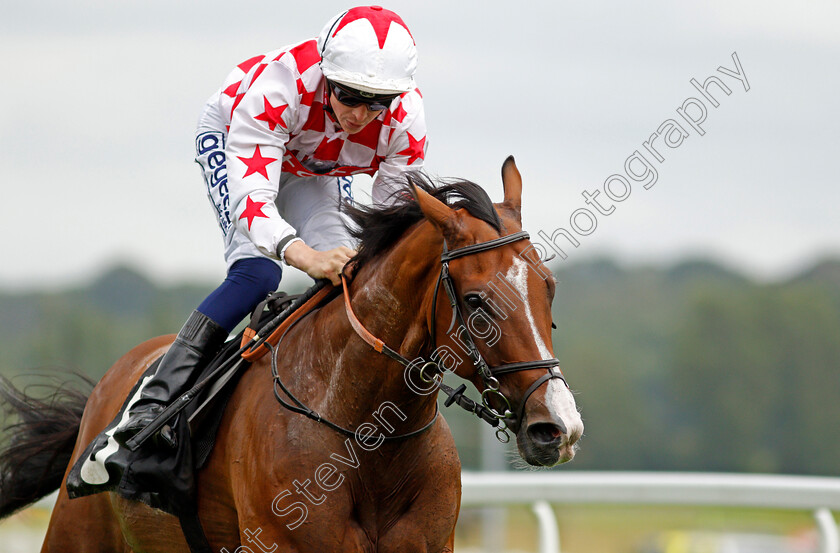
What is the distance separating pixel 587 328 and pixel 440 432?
28.3 metres

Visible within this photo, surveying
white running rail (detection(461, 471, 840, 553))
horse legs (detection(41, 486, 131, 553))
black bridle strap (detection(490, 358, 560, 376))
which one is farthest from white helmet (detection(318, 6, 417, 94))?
white running rail (detection(461, 471, 840, 553))

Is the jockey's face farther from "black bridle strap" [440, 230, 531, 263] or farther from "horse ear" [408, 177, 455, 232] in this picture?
"black bridle strap" [440, 230, 531, 263]

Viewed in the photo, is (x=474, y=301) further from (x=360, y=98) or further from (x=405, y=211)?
(x=360, y=98)

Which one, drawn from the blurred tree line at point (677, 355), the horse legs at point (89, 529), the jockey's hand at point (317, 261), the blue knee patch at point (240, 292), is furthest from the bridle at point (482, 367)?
the blurred tree line at point (677, 355)

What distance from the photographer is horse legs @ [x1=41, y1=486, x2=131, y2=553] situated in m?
4.51

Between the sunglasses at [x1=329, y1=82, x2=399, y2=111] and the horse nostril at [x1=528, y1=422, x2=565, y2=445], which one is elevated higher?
the sunglasses at [x1=329, y1=82, x2=399, y2=111]

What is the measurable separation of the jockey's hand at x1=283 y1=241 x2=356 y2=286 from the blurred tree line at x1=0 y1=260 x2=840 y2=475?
1903 centimetres

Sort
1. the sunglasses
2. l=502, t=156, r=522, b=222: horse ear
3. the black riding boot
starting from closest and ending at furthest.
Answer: l=502, t=156, r=522, b=222: horse ear
the sunglasses
the black riding boot

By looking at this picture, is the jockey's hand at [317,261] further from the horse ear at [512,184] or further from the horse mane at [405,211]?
the horse ear at [512,184]

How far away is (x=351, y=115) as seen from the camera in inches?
146

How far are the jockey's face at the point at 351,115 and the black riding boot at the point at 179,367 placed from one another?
87cm

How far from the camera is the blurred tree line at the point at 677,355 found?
82.5ft

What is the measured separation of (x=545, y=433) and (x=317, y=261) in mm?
1091

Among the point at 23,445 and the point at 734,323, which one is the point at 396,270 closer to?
the point at 23,445
